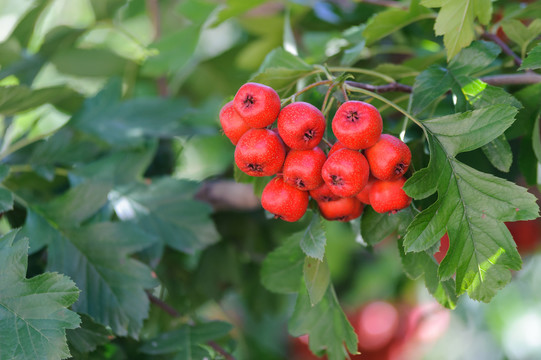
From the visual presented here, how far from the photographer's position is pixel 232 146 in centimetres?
171

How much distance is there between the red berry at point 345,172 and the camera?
69 cm

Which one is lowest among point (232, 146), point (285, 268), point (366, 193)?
point (232, 146)

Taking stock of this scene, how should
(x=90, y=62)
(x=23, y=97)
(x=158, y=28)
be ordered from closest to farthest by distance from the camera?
(x=23, y=97) < (x=90, y=62) < (x=158, y=28)

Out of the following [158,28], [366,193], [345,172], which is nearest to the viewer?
[345,172]

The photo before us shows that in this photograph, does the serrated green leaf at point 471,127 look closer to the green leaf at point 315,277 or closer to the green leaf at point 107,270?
the green leaf at point 315,277

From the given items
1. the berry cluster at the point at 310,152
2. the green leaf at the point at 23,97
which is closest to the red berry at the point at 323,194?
the berry cluster at the point at 310,152

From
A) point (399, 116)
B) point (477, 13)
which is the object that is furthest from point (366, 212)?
point (399, 116)

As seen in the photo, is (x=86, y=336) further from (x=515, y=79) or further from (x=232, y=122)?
(x=515, y=79)

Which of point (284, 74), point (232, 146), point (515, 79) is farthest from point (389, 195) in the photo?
point (232, 146)

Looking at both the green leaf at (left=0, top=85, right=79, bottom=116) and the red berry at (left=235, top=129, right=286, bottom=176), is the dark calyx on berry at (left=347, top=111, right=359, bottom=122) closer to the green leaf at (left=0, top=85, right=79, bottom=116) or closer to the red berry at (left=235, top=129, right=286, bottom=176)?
the red berry at (left=235, top=129, right=286, bottom=176)

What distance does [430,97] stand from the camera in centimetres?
83

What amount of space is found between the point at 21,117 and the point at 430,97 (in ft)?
4.96

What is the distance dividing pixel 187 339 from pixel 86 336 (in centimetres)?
25

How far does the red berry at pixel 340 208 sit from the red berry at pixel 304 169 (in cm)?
6
